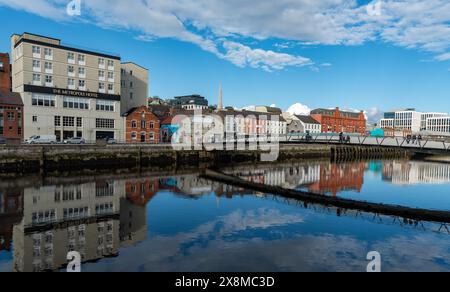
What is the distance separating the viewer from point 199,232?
18.6 m

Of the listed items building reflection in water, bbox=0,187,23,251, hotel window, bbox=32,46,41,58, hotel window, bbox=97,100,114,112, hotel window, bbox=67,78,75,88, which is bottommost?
building reflection in water, bbox=0,187,23,251

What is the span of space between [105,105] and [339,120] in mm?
118261

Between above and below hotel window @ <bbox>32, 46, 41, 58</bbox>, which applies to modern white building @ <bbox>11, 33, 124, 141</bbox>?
below

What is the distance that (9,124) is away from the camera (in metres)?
57.4

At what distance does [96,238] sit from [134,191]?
44.8 ft

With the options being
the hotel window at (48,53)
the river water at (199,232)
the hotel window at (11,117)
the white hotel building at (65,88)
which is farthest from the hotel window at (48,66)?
the river water at (199,232)

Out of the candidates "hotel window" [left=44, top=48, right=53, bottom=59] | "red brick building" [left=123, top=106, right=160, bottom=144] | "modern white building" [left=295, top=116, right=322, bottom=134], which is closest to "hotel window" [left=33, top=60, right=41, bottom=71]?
"hotel window" [left=44, top=48, right=53, bottom=59]

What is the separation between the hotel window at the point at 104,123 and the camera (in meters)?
67.4

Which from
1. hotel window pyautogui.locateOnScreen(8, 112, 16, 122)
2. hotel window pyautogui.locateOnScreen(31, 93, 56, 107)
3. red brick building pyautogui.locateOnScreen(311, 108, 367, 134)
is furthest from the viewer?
red brick building pyautogui.locateOnScreen(311, 108, 367, 134)

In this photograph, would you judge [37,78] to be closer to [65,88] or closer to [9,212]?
[65,88]

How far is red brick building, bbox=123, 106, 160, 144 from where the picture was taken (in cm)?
7200

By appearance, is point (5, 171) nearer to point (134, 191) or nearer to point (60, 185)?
point (60, 185)

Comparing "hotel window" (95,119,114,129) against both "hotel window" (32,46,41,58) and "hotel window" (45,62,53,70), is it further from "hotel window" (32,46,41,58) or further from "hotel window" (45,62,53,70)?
"hotel window" (32,46,41,58)
